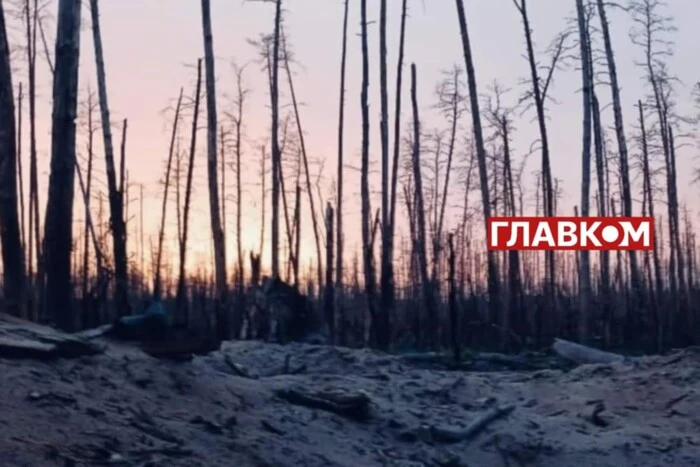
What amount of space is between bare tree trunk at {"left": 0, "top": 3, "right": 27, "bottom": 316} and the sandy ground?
1837 millimetres

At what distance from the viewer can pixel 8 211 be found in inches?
377

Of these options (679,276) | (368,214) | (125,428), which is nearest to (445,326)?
(368,214)

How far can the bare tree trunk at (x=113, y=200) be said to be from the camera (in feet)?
48.0

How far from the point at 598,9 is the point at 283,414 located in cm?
1577

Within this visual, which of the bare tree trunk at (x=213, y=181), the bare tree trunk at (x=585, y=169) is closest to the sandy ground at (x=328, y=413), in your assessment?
the bare tree trunk at (x=213, y=181)

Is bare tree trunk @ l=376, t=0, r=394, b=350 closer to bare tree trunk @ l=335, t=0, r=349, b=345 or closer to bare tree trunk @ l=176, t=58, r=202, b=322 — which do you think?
bare tree trunk @ l=335, t=0, r=349, b=345

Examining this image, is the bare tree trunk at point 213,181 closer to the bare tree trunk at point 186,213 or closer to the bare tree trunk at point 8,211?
the bare tree trunk at point 186,213

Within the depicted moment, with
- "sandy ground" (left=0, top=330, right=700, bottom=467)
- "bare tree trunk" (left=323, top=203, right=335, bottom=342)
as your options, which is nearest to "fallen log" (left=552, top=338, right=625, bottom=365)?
"sandy ground" (left=0, top=330, right=700, bottom=467)

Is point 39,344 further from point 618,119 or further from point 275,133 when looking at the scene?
point 618,119

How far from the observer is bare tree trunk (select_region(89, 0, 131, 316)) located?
48.0ft

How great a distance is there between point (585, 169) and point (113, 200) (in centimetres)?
823

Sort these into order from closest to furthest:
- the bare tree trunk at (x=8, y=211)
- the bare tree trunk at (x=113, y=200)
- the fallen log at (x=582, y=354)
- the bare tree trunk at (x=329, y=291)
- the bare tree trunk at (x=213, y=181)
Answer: the bare tree trunk at (x=8, y=211) < the fallen log at (x=582, y=354) < the bare tree trunk at (x=113, y=200) < the bare tree trunk at (x=213, y=181) < the bare tree trunk at (x=329, y=291)

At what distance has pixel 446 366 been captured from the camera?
13.3 m

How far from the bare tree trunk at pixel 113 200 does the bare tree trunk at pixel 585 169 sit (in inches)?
294
